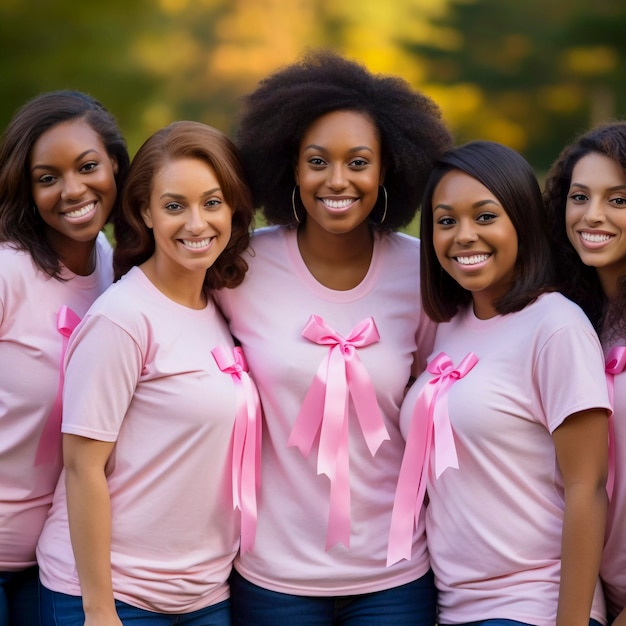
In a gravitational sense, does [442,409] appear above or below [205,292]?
below

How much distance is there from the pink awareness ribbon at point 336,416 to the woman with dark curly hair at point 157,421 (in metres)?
0.18

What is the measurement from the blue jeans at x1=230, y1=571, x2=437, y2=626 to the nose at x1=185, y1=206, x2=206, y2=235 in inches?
42.5

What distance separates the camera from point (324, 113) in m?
3.15

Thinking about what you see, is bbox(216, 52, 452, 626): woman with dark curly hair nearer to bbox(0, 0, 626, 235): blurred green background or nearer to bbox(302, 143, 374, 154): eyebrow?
bbox(302, 143, 374, 154): eyebrow

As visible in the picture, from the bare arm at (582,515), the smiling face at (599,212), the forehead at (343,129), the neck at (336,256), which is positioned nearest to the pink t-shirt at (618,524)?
the bare arm at (582,515)

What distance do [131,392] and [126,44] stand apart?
729 inches

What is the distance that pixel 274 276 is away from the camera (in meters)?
3.22

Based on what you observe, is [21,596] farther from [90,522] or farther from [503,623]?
[503,623]

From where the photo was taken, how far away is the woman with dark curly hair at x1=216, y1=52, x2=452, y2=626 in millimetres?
2992

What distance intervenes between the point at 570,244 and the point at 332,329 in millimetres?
785

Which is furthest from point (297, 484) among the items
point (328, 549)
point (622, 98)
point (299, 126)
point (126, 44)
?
point (622, 98)

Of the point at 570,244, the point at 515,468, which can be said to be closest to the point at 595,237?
the point at 570,244

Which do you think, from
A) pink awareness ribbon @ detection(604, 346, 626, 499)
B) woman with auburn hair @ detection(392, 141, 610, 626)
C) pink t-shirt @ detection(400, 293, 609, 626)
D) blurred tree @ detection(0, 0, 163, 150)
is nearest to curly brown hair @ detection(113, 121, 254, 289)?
woman with auburn hair @ detection(392, 141, 610, 626)

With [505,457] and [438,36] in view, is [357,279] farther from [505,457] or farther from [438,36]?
[438,36]
